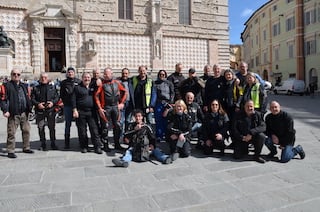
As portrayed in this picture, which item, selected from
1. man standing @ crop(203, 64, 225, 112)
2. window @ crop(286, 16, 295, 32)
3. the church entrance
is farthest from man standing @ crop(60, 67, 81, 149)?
window @ crop(286, 16, 295, 32)

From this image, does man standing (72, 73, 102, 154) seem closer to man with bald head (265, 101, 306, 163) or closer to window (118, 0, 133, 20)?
man with bald head (265, 101, 306, 163)

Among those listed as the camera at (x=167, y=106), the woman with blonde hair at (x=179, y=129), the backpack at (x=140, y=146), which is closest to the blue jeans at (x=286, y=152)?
the woman with blonde hair at (x=179, y=129)

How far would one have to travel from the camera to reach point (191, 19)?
87.6ft

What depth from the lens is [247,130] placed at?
602 cm

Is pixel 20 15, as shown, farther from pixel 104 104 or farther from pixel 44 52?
pixel 104 104

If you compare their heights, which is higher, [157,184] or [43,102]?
[43,102]

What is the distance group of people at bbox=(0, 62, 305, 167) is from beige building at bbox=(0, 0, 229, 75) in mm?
17118

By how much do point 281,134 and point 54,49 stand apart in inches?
824

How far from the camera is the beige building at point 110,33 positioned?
2242 cm

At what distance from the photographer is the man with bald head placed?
5867 millimetres

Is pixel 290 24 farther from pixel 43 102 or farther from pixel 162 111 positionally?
pixel 43 102

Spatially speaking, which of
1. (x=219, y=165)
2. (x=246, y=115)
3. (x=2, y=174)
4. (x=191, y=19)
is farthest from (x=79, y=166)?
(x=191, y=19)

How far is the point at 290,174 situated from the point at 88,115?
13.3ft

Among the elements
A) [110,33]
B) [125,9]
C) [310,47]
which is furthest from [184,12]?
[310,47]
